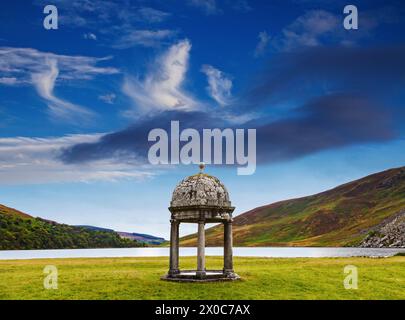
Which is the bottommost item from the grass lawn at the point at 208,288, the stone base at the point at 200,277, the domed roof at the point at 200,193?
the grass lawn at the point at 208,288

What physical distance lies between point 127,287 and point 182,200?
288 inches

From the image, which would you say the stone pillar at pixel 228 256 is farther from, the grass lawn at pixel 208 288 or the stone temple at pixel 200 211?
the grass lawn at pixel 208 288

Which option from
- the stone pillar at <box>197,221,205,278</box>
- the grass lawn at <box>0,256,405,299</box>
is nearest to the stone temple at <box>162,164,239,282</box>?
the stone pillar at <box>197,221,205,278</box>

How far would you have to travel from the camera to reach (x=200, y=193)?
32.8m

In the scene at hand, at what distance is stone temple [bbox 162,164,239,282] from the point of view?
106 feet

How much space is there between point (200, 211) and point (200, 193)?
1321 millimetres

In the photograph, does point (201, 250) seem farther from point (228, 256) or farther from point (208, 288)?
point (208, 288)

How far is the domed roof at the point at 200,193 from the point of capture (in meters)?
32.7

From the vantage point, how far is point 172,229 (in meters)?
33.9

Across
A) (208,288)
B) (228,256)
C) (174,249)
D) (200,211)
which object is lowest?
(208,288)

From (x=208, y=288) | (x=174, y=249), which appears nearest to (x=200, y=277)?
(x=208, y=288)

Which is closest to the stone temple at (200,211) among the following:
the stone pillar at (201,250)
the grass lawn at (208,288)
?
the stone pillar at (201,250)
